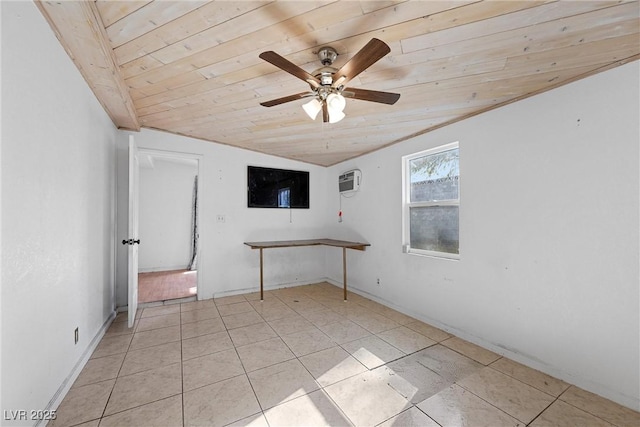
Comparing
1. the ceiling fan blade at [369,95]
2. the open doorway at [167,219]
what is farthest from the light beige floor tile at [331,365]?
the open doorway at [167,219]

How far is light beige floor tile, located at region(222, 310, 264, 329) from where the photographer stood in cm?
299

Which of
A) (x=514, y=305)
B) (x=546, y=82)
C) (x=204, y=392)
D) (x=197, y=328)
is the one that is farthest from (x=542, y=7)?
(x=197, y=328)

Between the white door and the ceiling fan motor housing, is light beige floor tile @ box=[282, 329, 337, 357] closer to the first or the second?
the white door

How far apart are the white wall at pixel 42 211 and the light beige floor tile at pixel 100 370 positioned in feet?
0.40

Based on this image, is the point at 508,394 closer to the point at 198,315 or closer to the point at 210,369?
the point at 210,369

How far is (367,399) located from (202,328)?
78.4 inches

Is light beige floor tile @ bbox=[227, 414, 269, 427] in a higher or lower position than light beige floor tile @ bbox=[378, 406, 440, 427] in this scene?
higher

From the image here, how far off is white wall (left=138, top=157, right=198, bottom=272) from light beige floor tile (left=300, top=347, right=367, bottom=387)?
4803mm

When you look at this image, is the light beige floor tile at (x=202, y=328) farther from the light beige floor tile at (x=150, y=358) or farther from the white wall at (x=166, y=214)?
the white wall at (x=166, y=214)

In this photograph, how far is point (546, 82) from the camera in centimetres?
198

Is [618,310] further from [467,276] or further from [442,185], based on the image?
[442,185]

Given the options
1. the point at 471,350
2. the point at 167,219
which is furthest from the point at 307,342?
the point at 167,219

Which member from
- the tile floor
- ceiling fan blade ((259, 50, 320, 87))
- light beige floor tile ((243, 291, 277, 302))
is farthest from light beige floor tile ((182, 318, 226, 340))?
ceiling fan blade ((259, 50, 320, 87))

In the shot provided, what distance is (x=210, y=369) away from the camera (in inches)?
82.7
